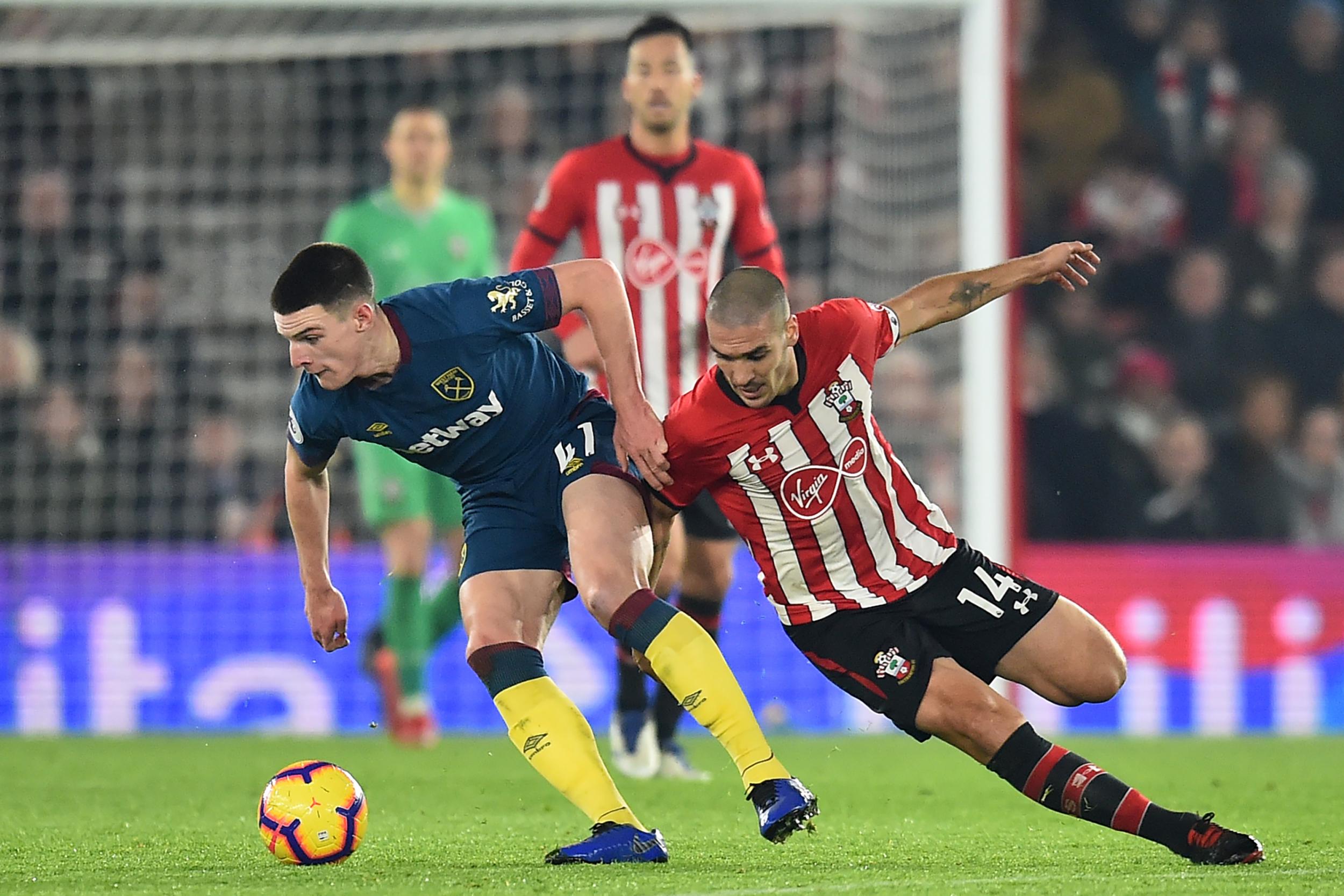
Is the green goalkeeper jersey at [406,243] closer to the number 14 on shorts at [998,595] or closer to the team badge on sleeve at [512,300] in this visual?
the team badge on sleeve at [512,300]

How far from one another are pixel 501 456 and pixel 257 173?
6312mm

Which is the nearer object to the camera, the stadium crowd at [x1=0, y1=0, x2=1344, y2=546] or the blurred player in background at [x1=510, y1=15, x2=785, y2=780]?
the blurred player in background at [x1=510, y1=15, x2=785, y2=780]

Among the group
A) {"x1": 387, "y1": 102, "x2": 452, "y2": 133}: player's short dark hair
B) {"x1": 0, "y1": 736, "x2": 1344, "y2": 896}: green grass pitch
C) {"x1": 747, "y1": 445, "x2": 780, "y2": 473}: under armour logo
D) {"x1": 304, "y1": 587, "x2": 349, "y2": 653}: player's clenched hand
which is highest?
{"x1": 387, "y1": 102, "x2": 452, "y2": 133}: player's short dark hair

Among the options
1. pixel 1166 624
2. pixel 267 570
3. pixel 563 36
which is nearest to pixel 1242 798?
pixel 1166 624

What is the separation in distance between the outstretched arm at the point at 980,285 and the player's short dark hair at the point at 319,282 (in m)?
1.33

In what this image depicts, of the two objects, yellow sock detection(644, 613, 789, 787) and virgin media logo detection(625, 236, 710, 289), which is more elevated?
virgin media logo detection(625, 236, 710, 289)

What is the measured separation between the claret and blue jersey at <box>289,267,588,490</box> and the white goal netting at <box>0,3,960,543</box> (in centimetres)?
466

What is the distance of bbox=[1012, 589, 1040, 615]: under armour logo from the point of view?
14.7 feet

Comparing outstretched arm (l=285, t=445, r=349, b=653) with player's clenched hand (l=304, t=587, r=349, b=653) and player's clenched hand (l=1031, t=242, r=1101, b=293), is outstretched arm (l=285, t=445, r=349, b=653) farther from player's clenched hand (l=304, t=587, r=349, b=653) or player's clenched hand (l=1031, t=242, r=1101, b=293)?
player's clenched hand (l=1031, t=242, r=1101, b=293)

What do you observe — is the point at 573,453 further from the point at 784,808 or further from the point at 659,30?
the point at 659,30

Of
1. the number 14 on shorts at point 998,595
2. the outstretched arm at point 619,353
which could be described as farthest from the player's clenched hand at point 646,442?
the number 14 on shorts at point 998,595

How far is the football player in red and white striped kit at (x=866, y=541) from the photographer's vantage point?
4.36 metres

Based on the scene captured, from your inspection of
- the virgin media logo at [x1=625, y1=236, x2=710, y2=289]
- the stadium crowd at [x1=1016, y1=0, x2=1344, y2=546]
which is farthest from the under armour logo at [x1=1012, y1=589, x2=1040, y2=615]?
the stadium crowd at [x1=1016, y1=0, x2=1344, y2=546]

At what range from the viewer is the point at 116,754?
24.9 feet
